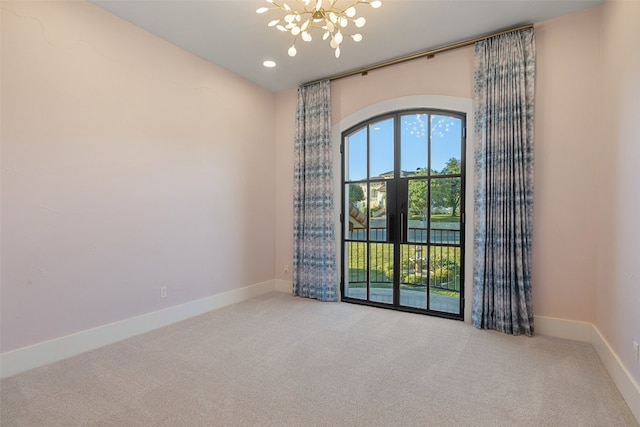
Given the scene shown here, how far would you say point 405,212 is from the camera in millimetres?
3945

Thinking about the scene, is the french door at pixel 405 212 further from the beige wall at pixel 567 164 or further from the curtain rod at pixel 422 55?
the beige wall at pixel 567 164

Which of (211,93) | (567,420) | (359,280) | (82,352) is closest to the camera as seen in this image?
(567,420)

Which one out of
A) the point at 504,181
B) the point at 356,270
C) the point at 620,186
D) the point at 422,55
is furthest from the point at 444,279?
the point at 422,55

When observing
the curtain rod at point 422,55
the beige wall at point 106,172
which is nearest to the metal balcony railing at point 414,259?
the beige wall at point 106,172

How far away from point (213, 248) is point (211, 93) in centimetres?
195

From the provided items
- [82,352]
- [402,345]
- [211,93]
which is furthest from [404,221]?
[82,352]

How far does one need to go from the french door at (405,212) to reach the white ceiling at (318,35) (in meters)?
0.83

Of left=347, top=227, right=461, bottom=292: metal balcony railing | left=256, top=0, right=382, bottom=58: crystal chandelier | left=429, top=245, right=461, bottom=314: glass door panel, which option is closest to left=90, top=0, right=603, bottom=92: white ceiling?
left=256, top=0, right=382, bottom=58: crystal chandelier

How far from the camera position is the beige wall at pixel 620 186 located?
2.05m

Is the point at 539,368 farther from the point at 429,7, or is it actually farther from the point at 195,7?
the point at 195,7

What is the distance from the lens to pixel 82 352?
2740mm

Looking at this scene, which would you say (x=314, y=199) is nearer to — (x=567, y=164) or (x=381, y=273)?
(x=381, y=273)

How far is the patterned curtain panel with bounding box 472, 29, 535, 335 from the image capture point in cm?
306

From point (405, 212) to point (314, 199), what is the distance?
128cm
